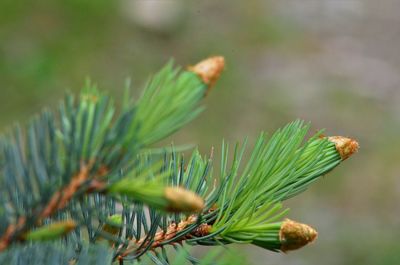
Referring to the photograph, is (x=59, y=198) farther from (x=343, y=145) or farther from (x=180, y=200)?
A: (x=343, y=145)

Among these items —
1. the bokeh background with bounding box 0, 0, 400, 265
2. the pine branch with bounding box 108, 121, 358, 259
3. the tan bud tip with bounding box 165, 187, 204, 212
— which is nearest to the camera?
the tan bud tip with bounding box 165, 187, 204, 212

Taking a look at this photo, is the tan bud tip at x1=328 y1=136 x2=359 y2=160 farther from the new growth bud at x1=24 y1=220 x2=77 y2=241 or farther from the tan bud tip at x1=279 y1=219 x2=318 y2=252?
the new growth bud at x1=24 y1=220 x2=77 y2=241

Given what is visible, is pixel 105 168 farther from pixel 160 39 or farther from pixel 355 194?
pixel 160 39

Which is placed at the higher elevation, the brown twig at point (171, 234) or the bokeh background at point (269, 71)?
the bokeh background at point (269, 71)

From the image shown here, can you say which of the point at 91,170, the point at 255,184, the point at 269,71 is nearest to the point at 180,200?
the point at 91,170

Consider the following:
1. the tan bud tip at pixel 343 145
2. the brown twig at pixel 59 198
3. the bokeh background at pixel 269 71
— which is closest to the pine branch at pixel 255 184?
the tan bud tip at pixel 343 145

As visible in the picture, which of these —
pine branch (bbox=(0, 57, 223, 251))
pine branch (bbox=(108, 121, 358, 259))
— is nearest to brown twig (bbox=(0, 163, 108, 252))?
pine branch (bbox=(0, 57, 223, 251))

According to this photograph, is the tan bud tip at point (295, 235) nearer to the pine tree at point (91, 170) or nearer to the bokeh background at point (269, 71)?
the pine tree at point (91, 170)
